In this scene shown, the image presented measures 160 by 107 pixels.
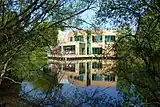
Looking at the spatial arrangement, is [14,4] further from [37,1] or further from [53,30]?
[53,30]

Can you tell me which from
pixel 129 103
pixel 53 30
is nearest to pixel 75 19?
pixel 53 30

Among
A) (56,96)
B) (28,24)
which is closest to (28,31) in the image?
(28,24)

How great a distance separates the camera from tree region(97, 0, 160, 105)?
10.4 m

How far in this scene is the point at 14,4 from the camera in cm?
865

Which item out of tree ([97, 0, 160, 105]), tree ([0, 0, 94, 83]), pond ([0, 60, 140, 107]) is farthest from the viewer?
pond ([0, 60, 140, 107])

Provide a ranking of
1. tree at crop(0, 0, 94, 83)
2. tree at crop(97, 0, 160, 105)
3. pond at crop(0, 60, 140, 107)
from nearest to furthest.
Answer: tree at crop(0, 0, 94, 83) → tree at crop(97, 0, 160, 105) → pond at crop(0, 60, 140, 107)

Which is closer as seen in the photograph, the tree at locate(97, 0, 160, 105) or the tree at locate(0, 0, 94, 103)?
the tree at locate(0, 0, 94, 103)

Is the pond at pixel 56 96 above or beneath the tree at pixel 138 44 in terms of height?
beneath

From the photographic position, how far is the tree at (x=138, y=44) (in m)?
10.4

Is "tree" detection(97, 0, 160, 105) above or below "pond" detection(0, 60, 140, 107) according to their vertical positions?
above

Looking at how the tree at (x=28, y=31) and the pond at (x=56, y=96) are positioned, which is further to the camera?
the pond at (x=56, y=96)

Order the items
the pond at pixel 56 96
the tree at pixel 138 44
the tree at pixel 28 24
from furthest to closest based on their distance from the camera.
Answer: the pond at pixel 56 96 < the tree at pixel 138 44 < the tree at pixel 28 24

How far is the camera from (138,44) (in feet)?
36.4

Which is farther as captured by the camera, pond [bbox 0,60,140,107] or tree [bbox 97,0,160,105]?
pond [bbox 0,60,140,107]
